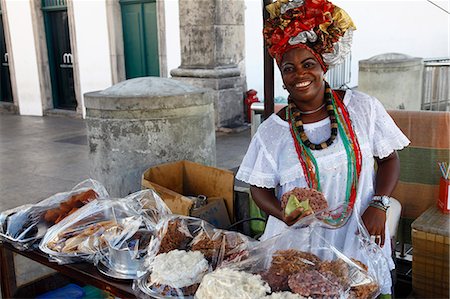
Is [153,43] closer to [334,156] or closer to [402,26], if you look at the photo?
[402,26]

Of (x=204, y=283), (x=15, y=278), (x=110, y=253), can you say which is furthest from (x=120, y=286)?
(x=15, y=278)

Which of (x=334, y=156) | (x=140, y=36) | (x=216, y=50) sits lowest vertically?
(x=334, y=156)

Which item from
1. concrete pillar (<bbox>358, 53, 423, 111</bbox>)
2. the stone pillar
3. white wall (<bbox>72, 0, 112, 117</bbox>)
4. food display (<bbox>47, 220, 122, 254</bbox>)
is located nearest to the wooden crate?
food display (<bbox>47, 220, 122, 254</bbox>)

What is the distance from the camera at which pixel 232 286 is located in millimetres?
1521

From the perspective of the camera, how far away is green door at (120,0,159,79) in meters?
10.2

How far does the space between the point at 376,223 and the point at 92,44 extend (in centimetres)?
987

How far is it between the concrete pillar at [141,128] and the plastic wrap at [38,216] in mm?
863

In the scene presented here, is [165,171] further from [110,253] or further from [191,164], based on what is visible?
[110,253]

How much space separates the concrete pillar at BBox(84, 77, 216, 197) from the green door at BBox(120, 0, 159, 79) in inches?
261

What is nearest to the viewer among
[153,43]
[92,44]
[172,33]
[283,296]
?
[283,296]

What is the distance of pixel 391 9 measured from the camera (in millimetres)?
8281

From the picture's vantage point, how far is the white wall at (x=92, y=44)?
10.5 m

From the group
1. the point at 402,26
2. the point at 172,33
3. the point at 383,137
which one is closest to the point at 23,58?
the point at 172,33

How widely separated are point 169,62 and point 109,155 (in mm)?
6017
